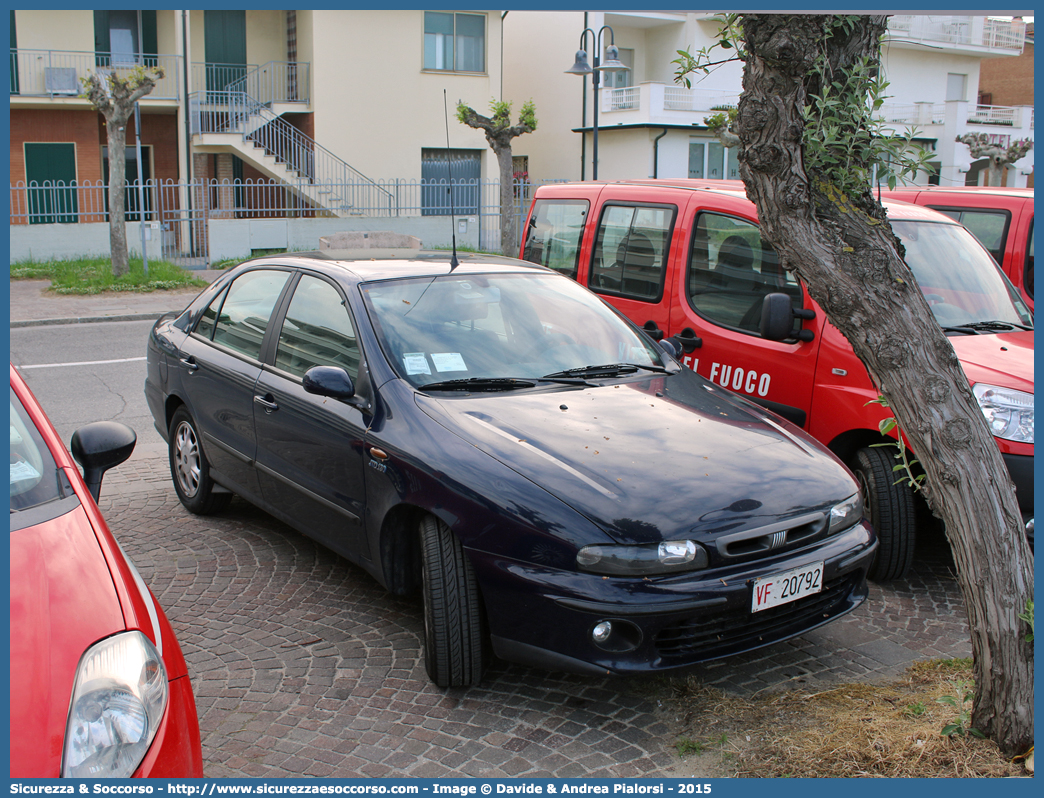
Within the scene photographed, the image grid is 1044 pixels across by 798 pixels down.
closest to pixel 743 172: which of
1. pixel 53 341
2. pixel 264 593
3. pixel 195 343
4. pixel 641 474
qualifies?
pixel 641 474

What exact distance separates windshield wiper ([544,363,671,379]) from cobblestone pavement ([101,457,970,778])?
1.31 m

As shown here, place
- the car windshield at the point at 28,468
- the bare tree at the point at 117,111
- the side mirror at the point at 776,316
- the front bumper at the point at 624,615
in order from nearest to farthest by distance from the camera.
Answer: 1. the car windshield at the point at 28,468
2. the front bumper at the point at 624,615
3. the side mirror at the point at 776,316
4. the bare tree at the point at 117,111

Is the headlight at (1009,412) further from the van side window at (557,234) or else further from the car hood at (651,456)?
the van side window at (557,234)

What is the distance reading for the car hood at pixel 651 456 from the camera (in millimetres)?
3432

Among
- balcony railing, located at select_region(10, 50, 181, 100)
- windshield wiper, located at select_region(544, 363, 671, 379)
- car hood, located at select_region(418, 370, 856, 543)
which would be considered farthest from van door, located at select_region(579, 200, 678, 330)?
balcony railing, located at select_region(10, 50, 181, 100)

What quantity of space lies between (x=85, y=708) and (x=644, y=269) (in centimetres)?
489

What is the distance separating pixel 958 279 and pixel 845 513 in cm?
250

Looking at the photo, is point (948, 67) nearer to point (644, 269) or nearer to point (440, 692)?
point (644, 269)

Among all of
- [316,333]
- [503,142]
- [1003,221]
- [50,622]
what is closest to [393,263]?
[316,333]

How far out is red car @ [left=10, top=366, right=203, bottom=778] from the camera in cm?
219

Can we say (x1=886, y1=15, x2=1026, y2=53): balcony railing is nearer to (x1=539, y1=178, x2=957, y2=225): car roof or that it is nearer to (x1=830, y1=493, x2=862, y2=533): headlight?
(x1=539, y1=178, x2=957, y2=225): car roof

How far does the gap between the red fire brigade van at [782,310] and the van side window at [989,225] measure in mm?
2047

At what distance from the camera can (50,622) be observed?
2373 millimetres

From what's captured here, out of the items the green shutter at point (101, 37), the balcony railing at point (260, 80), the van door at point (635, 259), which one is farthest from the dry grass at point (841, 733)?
the green shutter at point (101, 37)
